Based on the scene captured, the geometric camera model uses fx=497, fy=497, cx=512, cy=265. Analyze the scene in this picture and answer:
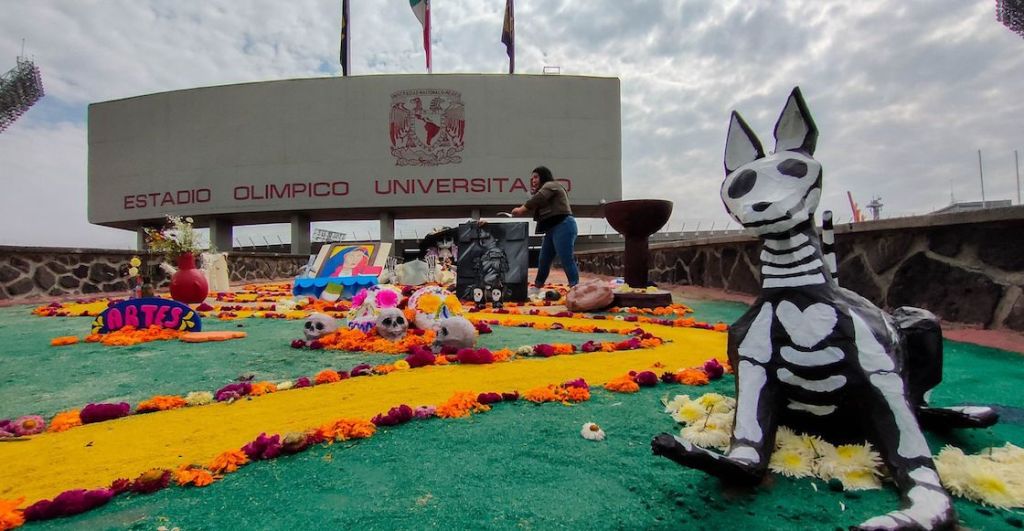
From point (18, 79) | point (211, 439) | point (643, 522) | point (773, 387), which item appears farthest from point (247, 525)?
point (18, 79)

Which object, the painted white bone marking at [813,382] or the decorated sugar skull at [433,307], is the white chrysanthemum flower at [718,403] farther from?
the decorated sugar skull at [433,307]

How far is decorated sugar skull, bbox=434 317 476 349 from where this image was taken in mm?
3199

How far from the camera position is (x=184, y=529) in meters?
1.13

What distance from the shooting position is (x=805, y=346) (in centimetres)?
138

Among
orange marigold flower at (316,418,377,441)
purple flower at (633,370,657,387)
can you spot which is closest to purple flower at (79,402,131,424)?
orange marigold flower at (316,418,377,441)

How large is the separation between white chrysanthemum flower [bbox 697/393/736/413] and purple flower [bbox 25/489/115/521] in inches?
73.0

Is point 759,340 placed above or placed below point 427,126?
below

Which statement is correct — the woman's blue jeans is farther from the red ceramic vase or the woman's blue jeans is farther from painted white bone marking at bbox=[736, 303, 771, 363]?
painted white bone marking at bbox=[736, 303, 771, 363]

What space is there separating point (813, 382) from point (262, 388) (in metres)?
2.23

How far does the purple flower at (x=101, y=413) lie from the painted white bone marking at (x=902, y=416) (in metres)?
2.66

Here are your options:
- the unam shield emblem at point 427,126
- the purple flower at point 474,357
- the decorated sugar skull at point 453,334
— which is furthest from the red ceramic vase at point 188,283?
the unam shield emblem at point 427,126

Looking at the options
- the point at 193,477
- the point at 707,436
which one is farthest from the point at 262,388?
the point at 707,436

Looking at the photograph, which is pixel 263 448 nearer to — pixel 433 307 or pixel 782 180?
pixel 782 180

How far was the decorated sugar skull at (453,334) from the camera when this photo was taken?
10.5ft
